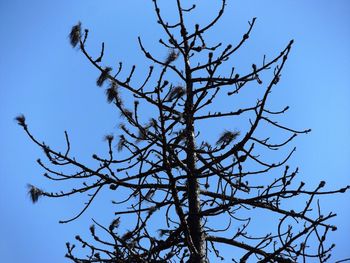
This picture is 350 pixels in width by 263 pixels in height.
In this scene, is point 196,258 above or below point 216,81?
below

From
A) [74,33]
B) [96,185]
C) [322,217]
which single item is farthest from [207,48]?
[322,217]

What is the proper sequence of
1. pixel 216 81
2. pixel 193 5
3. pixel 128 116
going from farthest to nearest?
pixel 193 5
pixel 216 81
pixel 128 116

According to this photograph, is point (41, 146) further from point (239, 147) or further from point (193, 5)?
point (193, 5)

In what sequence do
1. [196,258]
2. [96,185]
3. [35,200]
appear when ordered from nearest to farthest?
1. [196,258]
2. [35,200]
3. [96,185]

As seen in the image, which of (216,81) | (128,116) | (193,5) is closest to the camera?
(128,116)

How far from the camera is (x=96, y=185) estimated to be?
567 centimetres

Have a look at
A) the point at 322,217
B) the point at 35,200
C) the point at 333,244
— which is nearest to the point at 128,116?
the point at 35,200

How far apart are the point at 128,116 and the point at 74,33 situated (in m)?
1.41

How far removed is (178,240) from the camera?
17.4 ft

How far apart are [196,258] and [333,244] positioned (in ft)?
6.63

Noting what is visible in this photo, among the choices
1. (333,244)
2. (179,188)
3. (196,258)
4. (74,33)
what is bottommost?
(196,258)

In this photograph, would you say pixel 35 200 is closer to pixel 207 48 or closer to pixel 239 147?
pixel 239 147

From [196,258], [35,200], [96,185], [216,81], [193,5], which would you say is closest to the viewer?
[196,258]

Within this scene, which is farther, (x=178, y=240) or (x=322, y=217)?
(x=178, y=240)
